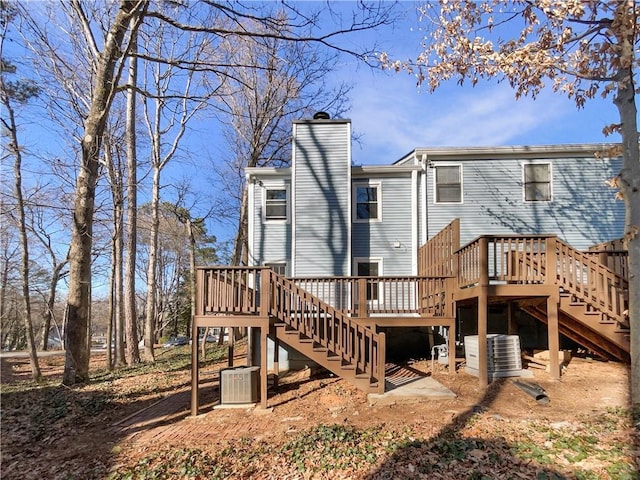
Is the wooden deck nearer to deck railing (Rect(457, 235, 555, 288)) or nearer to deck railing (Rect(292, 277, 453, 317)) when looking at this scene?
deck railing (Rect(457, 235, 555, 288))

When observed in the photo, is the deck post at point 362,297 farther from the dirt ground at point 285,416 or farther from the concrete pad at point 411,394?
the concrete pad at point 411,394

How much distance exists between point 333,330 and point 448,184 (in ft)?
21.3

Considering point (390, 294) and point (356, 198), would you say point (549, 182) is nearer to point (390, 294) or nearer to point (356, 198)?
point (356, 198)

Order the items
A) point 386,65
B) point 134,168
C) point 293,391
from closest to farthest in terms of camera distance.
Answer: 1. point 386,65
2. point 293,391
3. point 134,168

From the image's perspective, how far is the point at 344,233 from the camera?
12.0 meters

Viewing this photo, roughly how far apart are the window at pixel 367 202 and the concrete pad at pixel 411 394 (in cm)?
568

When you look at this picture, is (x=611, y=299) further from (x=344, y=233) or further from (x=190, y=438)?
(x=190, y=438)

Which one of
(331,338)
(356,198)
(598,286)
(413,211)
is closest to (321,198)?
(356,198)

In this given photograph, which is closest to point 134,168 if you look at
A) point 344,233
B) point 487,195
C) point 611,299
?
point 344,233

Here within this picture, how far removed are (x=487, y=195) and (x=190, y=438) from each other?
10.1 metres

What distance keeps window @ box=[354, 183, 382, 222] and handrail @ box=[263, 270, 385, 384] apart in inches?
191

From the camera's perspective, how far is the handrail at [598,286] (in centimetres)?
791

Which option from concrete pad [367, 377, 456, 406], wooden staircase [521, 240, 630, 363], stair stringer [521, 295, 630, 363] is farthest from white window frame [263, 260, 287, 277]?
wooden staircase [521, 240, 630, 363]

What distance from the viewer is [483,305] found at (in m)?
7.96
